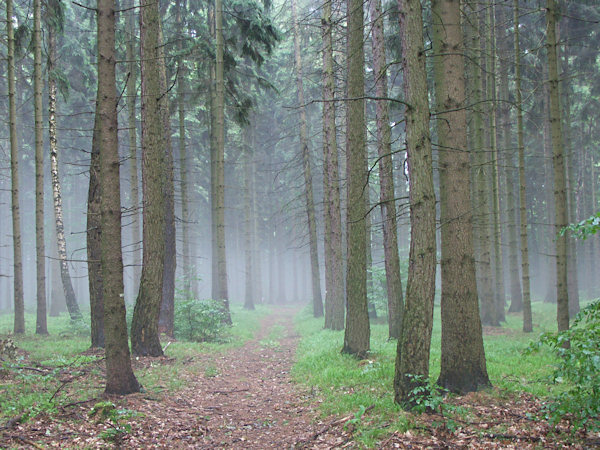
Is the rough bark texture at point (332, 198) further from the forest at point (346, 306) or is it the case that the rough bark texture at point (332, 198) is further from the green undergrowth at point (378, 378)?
the green undergrowth at point (378, 378)

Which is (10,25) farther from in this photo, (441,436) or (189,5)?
(441,436)

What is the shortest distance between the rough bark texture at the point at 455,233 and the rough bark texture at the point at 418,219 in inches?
26.2

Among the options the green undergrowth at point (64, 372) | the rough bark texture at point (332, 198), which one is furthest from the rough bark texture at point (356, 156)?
the green undergrowth at point (64, 372)

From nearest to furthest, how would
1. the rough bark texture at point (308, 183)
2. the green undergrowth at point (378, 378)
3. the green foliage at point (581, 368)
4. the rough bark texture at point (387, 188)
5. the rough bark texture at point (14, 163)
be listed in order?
the green foliage at point (581, 368)
the green undergrowth at point (378, 378)
the rough bark texture at point (387, 188)
the rough bark texture at point (14, 163)
the rough bark texture at point (308, 183)

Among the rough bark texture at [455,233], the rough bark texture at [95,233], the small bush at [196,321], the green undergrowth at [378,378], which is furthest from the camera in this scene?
the small bush at [196,321]

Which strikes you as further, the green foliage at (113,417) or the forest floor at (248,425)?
the green foliage at (113,417)

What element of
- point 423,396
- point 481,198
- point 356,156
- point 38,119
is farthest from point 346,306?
point 38,119

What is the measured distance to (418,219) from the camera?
18.8 ft

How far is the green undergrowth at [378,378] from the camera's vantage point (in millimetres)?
5715

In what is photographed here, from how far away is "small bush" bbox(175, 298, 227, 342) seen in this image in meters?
14.1

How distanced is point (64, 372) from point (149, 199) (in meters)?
3.83

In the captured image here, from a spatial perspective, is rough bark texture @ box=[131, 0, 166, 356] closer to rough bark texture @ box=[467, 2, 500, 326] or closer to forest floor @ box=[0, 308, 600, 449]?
forest floor @ box=[0, 308, 600, 449]

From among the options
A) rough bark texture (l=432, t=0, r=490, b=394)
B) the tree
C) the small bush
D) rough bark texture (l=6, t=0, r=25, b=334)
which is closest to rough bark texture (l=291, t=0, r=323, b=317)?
the small bush

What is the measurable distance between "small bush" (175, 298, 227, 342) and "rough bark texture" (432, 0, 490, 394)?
30.9 feet
